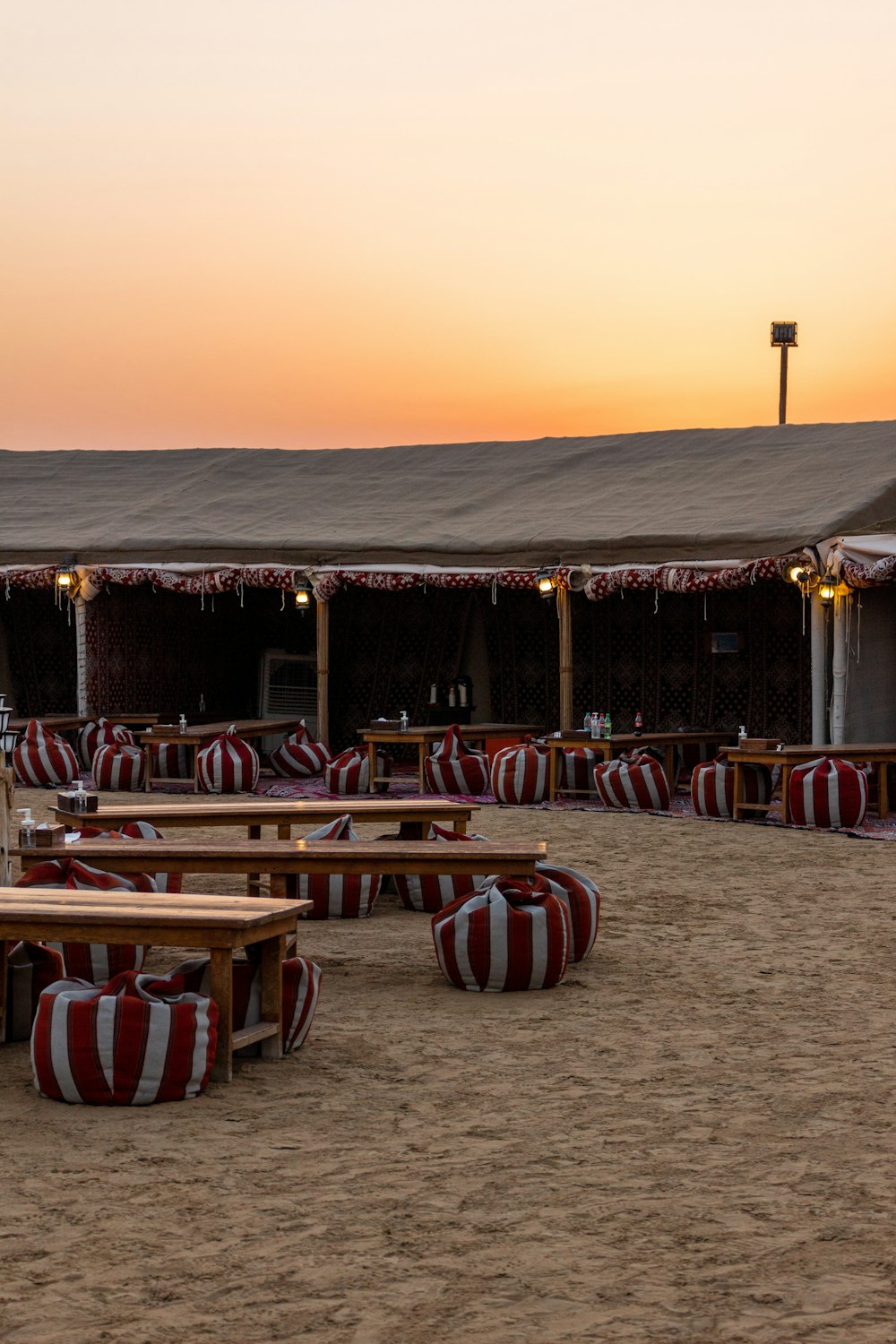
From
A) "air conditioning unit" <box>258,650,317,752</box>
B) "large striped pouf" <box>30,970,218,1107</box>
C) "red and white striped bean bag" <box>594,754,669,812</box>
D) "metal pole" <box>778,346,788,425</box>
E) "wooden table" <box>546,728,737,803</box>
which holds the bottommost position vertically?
"large striped pouf" <box>30,970,218,1107</box>

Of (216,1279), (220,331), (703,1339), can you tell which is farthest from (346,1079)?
(220,331)

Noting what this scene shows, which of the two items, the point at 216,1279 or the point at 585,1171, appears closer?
the point at 216,1279

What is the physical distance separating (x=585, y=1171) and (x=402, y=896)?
4244mm

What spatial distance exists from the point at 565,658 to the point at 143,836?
266 inches

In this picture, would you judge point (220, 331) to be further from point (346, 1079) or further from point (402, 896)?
point (346, 1079)

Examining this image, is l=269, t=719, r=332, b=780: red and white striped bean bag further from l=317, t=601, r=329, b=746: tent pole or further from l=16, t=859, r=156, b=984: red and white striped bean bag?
l=16, t=859, r=156, b=984: red and white striped bean bag

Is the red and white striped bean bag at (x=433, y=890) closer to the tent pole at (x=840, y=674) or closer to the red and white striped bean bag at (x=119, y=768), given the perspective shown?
the tent pole at (x=840, y=674)

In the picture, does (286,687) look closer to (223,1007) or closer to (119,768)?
(119,768)

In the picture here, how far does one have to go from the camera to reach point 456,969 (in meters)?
6.11

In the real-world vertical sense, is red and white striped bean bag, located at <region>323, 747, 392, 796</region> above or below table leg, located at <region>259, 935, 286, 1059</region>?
above

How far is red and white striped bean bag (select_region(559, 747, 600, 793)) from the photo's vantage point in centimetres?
1337

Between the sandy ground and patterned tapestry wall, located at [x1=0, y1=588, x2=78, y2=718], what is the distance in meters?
11.9

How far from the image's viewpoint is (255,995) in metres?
5.20

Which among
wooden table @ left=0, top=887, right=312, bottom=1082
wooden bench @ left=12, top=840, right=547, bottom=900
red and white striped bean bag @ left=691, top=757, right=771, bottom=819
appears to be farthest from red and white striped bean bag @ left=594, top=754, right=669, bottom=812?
wooden table @ left=0, top=887, right=312, bottom=1082
